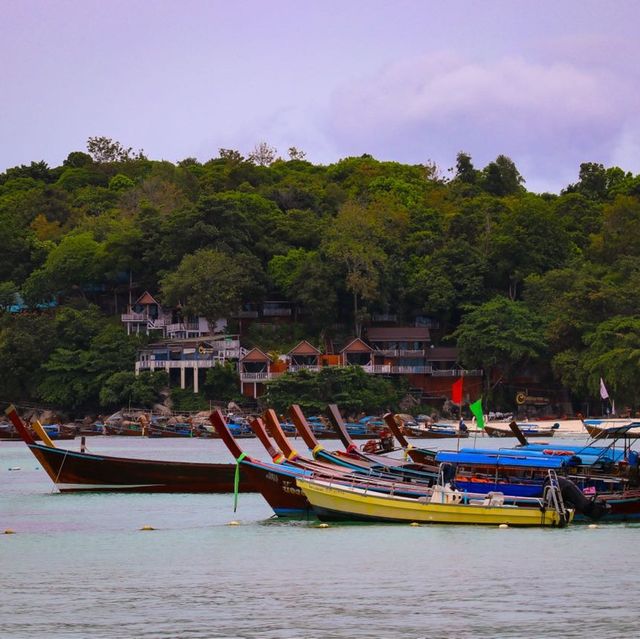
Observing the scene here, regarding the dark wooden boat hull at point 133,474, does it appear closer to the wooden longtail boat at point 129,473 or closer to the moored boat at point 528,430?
the wooden longtail boat at point 129,473

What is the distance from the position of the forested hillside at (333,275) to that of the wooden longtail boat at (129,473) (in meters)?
47.8

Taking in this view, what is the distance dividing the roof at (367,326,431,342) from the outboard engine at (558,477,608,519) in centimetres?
6790

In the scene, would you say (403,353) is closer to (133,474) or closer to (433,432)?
(433,432)

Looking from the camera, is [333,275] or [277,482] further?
[333,275]

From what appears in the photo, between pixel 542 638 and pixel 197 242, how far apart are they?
82257 mm

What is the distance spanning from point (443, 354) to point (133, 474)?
5950 cm

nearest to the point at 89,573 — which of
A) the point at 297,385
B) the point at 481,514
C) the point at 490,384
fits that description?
the point at 481,514

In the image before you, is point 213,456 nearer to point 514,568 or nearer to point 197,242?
point 197,242

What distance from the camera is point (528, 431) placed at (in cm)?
8862

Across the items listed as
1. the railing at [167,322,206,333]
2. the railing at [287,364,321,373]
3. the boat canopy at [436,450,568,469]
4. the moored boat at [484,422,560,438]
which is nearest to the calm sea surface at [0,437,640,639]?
the boat canopy at [436,450,568,469]

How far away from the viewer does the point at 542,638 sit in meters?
24.5

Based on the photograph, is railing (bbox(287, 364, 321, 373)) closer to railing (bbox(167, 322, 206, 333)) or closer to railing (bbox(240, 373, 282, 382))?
railing (bbox(240, 373, 282, 382))

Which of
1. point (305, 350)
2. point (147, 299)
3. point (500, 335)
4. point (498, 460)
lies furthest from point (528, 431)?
point (498, 460)

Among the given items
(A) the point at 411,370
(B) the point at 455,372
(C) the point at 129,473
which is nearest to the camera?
(C) the point at 129,473
